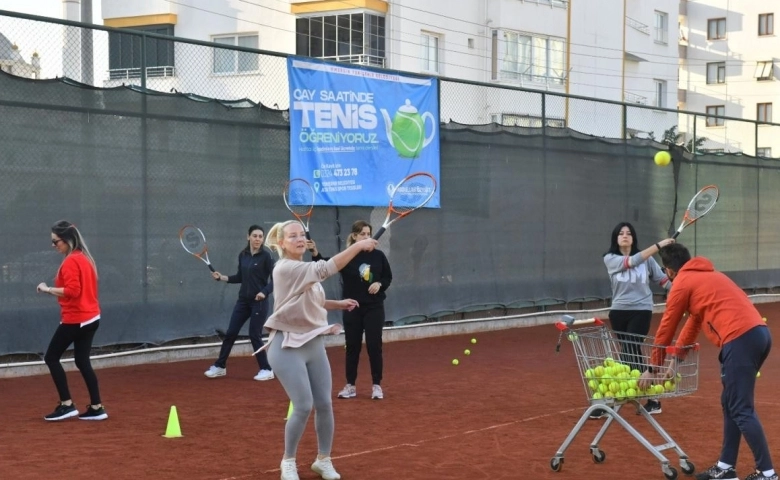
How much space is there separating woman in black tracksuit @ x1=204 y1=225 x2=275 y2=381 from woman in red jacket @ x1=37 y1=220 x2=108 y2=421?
2415 millimetres

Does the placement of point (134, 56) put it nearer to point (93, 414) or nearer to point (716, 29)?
point (93, 414)

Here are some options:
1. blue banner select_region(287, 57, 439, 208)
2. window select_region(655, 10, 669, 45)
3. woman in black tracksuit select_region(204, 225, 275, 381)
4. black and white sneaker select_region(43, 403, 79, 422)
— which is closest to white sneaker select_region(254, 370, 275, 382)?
woman in black tracksuit select_region(204, 225, 275, 381)

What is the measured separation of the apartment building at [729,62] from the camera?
58.7 m

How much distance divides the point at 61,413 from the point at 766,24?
185 feet

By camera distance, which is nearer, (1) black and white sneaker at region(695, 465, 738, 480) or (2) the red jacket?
(1) black and white sneaker at region(695, 465, 738, 480)

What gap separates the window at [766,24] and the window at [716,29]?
2185 millimetres

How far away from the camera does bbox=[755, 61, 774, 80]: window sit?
192ft

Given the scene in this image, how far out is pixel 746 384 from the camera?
6598mm

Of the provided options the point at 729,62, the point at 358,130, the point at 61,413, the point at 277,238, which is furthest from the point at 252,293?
the point at 729,62

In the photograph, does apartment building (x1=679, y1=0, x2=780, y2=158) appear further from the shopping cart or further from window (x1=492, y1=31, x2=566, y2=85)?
the shopping cart

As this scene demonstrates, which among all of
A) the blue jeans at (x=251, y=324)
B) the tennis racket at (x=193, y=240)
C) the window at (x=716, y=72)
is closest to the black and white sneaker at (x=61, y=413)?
the blue jeans at (x=251, y=324)

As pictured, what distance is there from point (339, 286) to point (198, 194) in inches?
102

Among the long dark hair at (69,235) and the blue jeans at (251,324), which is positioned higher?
the long dark hair at (69,235)

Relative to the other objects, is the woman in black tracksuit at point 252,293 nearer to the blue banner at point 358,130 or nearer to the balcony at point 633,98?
the blue banner at point 358,130
